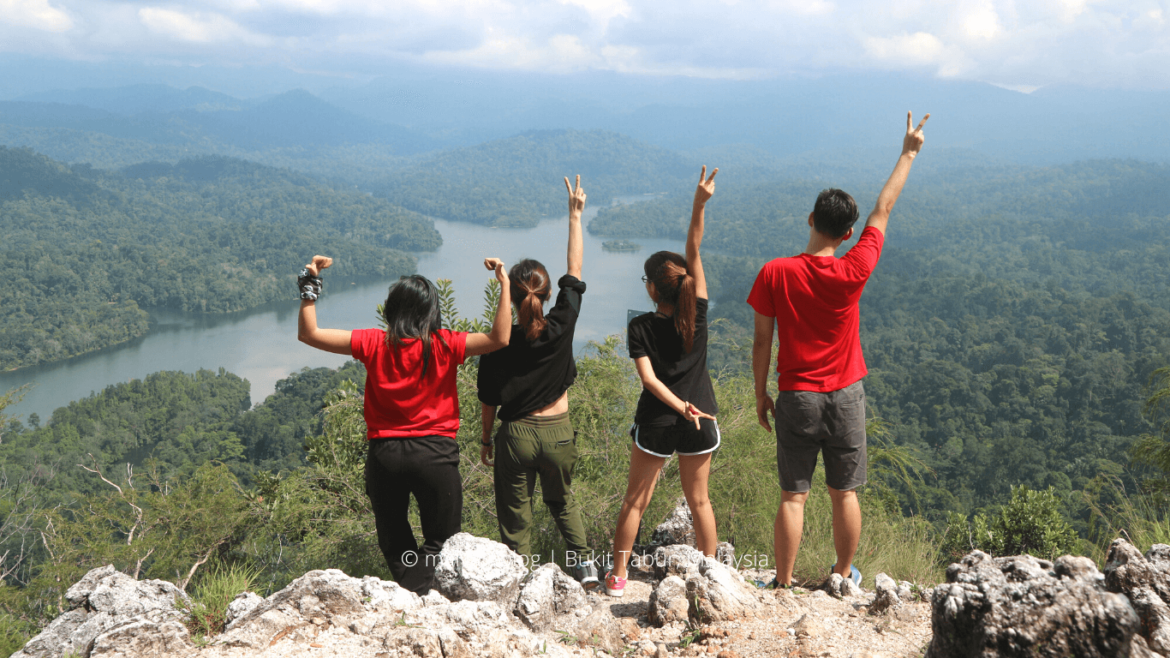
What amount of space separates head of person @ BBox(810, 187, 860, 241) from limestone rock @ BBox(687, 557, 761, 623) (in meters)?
1.16

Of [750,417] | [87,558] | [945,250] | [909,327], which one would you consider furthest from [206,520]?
[945,250]

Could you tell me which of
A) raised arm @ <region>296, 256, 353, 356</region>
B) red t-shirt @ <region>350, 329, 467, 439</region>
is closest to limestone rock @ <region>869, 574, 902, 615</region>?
red t-shirt @ <region>350, 329, 467, 439</region>

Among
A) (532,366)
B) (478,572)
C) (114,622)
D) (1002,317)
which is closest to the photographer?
(114,622)

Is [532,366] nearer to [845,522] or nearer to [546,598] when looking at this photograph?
[546,598]

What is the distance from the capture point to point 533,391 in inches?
94.8

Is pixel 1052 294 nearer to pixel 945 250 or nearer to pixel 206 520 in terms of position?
pixel 945 250

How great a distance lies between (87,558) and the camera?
12.9m

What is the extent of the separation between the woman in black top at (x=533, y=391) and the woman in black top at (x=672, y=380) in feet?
0.80

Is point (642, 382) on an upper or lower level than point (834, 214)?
lower

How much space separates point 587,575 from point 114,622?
1.48m

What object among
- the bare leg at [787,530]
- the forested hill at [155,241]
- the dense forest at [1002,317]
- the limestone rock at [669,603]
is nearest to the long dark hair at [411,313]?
the limestone rock at [669,603]

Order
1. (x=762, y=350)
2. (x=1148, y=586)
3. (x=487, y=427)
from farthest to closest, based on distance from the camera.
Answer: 1. (x=487, y=427)
2. (x=762, y=350)
3. (x=1148, y=586)

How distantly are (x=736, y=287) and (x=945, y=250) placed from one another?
155ft

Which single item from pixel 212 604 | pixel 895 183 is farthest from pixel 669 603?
pixel 895 183
